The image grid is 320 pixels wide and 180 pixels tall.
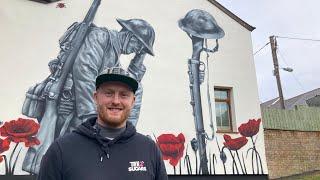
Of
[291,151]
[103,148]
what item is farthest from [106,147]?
[291,151]

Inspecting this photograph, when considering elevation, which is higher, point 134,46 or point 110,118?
point 134,46

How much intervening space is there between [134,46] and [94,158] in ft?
33.4

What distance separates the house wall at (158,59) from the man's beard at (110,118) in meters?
8.51

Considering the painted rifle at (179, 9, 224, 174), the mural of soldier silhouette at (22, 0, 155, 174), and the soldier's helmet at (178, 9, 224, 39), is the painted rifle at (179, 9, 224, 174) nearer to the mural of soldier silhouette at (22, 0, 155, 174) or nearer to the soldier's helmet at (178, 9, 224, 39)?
the soldier's helmet at (178, 9, 224, 39)

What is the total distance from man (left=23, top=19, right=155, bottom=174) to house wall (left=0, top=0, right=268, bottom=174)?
0.58 feet

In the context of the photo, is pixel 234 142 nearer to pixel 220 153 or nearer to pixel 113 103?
pixel 220 153

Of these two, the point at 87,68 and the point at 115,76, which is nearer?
the point at 115,76

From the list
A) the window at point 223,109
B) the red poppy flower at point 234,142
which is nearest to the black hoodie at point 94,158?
the red poppy flower at point 234,142

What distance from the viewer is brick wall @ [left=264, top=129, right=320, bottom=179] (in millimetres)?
16328

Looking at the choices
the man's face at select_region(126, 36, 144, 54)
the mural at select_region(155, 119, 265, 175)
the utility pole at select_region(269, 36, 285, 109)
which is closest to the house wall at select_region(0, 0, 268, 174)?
the mural at select_region(155, 119, 265, 175)

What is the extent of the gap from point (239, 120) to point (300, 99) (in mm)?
21176

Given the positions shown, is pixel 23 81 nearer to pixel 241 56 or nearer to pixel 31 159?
pixel 31 159

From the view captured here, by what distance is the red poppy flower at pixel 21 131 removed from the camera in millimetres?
10375

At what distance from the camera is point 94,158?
2371 millimetres
